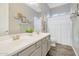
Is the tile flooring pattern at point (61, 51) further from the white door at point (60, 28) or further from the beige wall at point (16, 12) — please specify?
the beige wall at point (16, 12)

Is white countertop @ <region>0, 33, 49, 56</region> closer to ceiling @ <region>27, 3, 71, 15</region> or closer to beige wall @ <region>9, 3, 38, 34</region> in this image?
beige wall @ <region>9, 3, 38, 34</region>

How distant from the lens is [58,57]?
125 centimetres

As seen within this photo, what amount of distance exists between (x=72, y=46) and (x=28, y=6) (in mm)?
794

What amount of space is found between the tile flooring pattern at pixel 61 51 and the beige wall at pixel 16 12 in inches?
19.6

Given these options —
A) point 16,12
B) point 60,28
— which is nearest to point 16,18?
point 16,12

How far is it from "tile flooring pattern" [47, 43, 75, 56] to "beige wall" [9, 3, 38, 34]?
0.50 metres

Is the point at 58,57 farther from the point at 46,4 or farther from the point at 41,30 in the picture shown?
the point at 46,4

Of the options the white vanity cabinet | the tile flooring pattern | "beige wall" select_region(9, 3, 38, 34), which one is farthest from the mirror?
the tile flooring pattern

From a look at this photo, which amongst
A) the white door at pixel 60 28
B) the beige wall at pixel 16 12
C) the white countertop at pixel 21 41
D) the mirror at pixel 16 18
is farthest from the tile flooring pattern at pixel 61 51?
the beige wall at pixel 16 12

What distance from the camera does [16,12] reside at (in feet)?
4.30

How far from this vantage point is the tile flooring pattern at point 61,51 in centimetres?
127

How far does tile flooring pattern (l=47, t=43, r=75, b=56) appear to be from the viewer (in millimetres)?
1270

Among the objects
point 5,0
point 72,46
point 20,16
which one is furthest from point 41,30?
point 5,0

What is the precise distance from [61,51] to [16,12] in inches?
30.4
